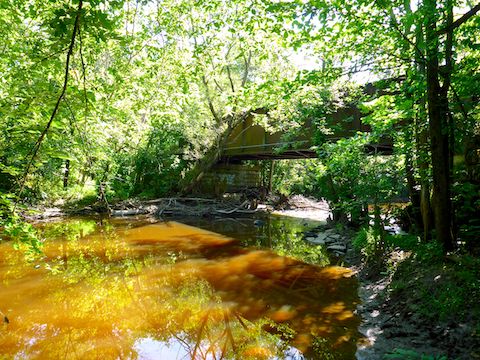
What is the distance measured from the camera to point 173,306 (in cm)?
649

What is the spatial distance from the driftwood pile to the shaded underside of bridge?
3317mm

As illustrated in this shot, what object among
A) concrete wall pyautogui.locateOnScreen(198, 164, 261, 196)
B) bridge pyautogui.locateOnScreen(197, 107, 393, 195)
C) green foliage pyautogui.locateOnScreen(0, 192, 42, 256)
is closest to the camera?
green foliage pyautogui.locateOnScreen(0, 192, 42, 256)

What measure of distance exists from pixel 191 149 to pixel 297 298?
18001 mm

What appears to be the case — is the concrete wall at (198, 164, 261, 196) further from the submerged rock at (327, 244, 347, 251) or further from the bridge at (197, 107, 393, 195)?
the submerged rock at (327, 244, 347, 251)

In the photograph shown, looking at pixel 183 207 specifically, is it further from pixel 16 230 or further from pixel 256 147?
pixel 16 230

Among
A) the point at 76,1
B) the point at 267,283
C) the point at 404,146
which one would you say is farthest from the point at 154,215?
the point at 76,1

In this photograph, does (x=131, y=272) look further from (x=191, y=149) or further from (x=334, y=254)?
(x=191, y=149)

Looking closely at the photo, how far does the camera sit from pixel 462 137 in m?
6.68

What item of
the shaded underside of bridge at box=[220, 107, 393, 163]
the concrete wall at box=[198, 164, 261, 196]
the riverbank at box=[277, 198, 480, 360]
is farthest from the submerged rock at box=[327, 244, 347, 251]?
the concrete wall at box=[198, 164, 261, 196]

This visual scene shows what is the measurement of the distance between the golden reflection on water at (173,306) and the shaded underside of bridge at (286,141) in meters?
5.13

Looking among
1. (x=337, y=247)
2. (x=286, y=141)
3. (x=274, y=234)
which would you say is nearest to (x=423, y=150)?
(x=337, y=247)

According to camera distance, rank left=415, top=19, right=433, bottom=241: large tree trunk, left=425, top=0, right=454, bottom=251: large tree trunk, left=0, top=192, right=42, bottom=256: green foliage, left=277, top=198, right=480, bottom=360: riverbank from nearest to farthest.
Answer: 1. left=0, top=192, right=42, bottom=256: green foliage
2. left=277, top=198, right=480, bottom=360: riverbank
3. left=425, top=0, right=454, bottom=251: large tree trunk
4. left=415, top=19, right=433, bottom=241: large tree trunk

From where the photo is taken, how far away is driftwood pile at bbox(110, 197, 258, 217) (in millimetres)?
19891

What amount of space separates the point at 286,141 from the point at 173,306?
442 inches
